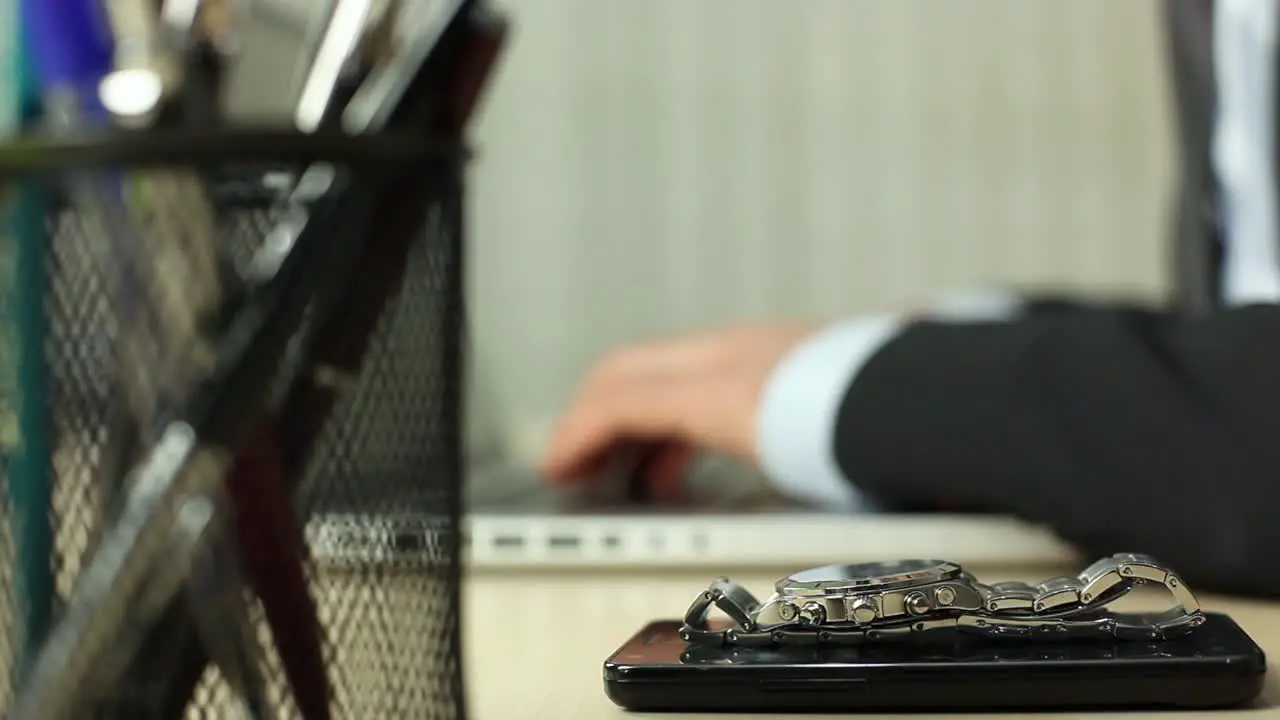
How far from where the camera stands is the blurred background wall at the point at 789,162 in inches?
34.1

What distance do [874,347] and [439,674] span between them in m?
0.26

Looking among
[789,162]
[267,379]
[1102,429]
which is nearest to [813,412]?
A: [1102,429]

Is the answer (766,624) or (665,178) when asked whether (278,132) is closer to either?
(766,624)

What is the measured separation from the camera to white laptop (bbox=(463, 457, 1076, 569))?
366mm

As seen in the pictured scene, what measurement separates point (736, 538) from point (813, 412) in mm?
62

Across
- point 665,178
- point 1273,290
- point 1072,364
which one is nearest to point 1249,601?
point 1072,364

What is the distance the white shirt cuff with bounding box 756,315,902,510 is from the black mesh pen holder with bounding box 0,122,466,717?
24cm

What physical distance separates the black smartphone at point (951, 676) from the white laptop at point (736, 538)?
0.12 meters

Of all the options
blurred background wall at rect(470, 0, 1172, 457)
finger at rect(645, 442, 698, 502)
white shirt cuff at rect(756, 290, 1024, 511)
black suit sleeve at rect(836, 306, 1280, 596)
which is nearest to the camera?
black suit sleeve at rect(836, 306, 1280, 596)

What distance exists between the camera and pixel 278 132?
0.14 m

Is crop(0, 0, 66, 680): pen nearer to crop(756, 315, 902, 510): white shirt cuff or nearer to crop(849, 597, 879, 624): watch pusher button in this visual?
crop(849, 597, 879, 624): watch pusher button

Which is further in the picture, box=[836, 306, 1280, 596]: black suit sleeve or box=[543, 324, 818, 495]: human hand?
box=[543, 324, 818, 495]: human hand

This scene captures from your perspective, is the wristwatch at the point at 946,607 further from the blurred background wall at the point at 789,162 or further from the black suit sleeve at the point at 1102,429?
the blurred background wall at the point at 789,162

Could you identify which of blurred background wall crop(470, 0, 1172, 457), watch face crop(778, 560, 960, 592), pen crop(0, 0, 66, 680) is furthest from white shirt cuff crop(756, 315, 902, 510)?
blurred background wall crop(470, 0, 1172, 457)
